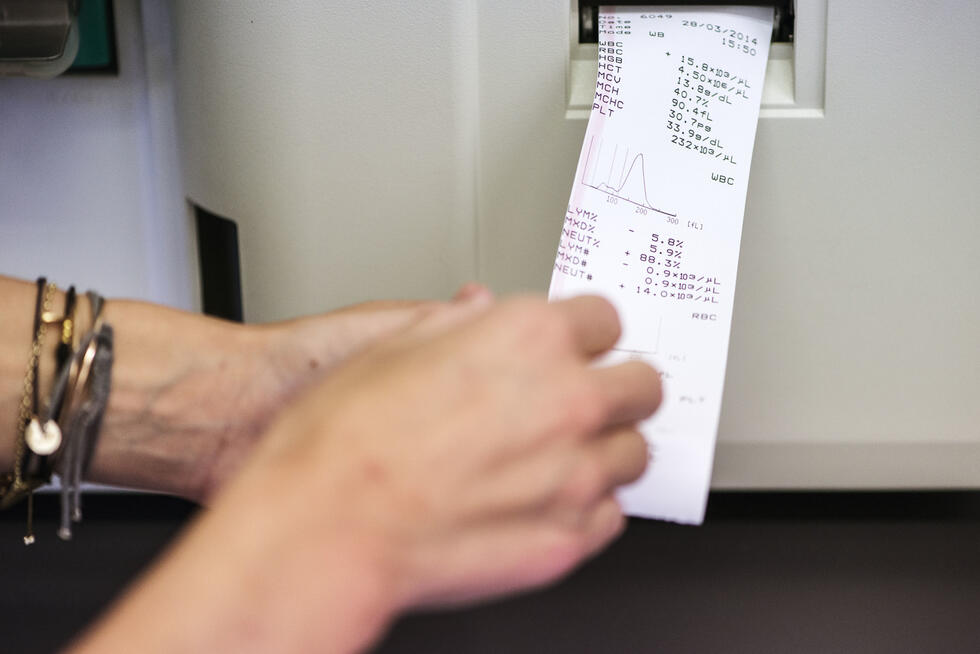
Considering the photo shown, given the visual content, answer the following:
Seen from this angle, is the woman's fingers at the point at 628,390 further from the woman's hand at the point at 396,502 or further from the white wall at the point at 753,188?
the white wall at the point at 753,188

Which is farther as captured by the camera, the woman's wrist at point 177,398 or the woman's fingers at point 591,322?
the woman's wrist at point 177,398

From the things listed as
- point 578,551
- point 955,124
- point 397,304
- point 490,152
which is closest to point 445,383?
point 578,551

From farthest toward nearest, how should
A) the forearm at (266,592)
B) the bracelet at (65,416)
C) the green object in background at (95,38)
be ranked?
1. the green object in background at (95,38)
2. the bracelet at (65,416)
3. the forearm at (266,592)

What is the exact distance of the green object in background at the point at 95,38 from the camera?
68cm

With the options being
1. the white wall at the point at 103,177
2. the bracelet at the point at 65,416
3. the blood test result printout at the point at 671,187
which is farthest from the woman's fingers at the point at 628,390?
the white wall at the point at 103,177

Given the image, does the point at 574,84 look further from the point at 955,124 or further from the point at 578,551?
the point at 578,551

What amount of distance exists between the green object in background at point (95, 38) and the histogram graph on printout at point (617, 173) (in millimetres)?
390

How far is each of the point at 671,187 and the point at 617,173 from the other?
0.10 feet

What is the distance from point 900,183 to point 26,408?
472mm

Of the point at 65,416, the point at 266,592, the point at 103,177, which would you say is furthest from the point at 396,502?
the point at 103,177

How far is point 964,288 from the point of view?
0.53 metres

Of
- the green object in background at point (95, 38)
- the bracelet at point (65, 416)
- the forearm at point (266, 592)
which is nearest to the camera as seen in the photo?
the forearm at point (266, 592)

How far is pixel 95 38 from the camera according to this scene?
0.68 metres

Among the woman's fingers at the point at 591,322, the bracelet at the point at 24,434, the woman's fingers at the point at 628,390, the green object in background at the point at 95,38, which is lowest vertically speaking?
the bracelet at the point at 24,434
